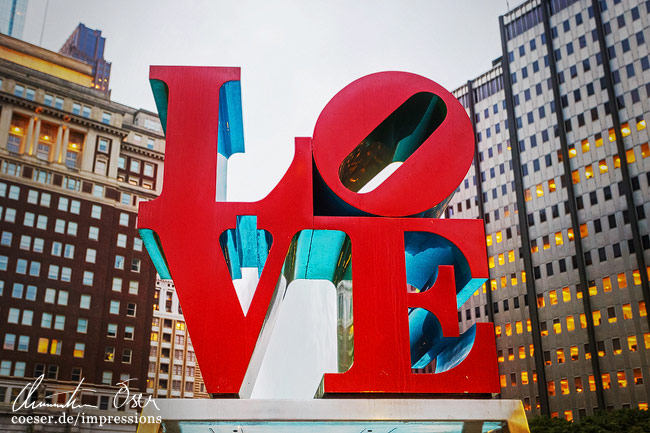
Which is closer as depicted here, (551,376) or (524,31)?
(551,376)

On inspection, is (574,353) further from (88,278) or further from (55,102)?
(55,102)

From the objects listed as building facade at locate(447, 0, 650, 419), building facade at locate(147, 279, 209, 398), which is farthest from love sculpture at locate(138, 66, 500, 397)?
building facade at locate(147, 279, 209, 398)

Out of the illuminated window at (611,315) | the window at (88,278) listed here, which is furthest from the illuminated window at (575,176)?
the window at (88,278)

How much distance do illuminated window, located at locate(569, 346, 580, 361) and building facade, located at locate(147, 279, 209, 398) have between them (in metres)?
75.4

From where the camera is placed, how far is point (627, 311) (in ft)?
245

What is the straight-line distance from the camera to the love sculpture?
40.8 ft

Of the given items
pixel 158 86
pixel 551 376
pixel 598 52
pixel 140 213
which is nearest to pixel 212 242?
pixel 140 213

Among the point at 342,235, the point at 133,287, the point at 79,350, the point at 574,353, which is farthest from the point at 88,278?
the point at 342,235

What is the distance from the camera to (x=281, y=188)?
13695 millimetres

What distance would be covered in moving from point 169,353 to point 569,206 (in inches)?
3369

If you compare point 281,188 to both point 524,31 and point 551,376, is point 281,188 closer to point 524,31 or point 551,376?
point 551,376

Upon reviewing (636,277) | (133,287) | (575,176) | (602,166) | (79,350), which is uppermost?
(602,166)

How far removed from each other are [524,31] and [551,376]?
50428 millimetres

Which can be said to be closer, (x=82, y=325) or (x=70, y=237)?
(x=82, y=325)
